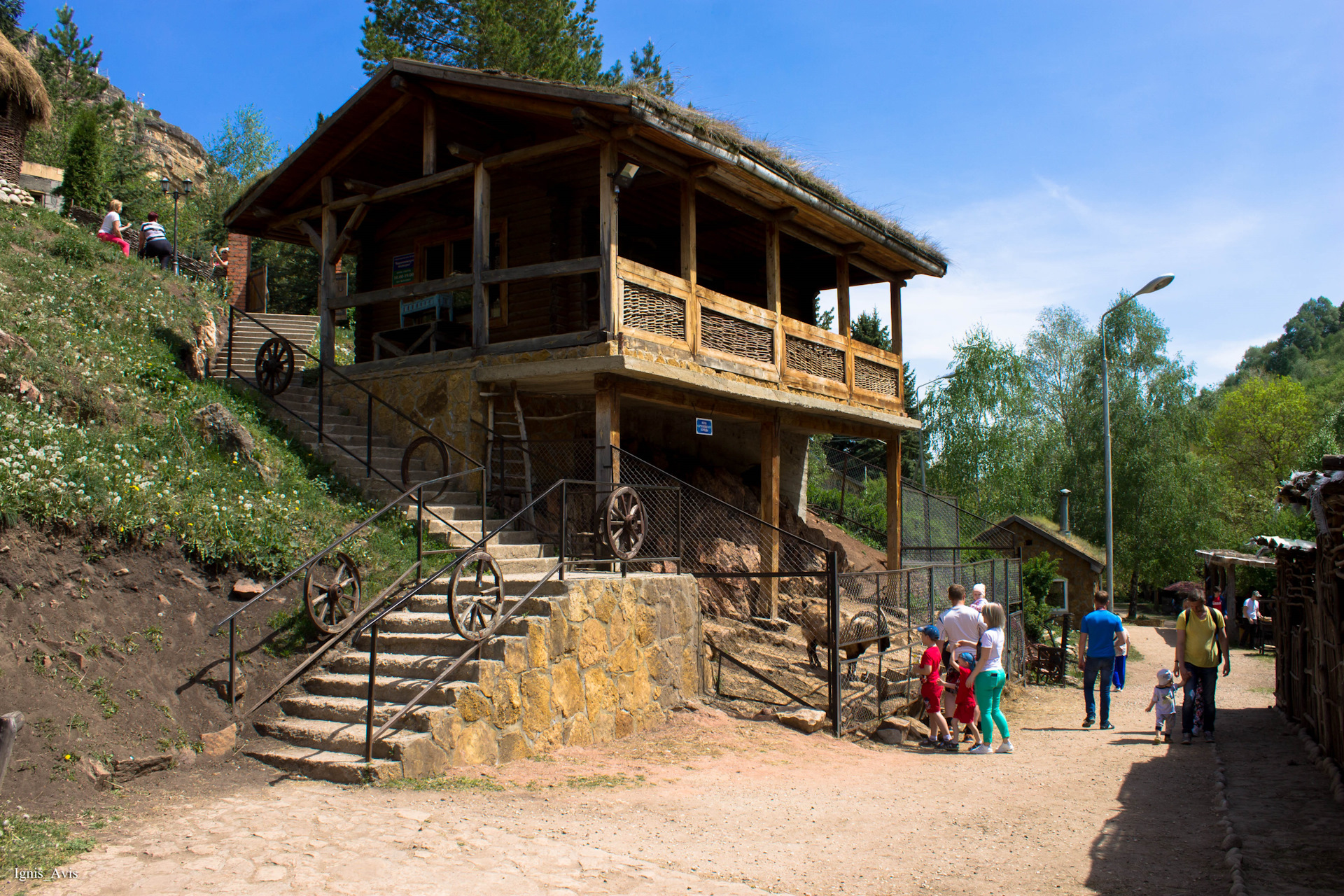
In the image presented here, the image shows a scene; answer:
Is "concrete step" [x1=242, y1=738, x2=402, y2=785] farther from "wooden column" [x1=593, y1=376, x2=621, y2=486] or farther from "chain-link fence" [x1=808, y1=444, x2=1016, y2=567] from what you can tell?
"chain-link fence" [x1=808, y1=444, x2=1016, y2=567]

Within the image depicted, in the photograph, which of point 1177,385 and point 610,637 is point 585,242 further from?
point 1177,385

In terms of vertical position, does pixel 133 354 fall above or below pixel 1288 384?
below

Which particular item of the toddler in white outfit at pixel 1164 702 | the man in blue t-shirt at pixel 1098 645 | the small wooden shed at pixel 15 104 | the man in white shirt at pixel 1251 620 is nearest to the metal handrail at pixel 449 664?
the man in blue t-shirt at pixel 1098 645

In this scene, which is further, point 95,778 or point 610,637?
point 610,637

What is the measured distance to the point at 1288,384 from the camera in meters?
46.8

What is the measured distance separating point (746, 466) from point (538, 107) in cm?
866

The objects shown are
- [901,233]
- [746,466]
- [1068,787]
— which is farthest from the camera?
[746,466]

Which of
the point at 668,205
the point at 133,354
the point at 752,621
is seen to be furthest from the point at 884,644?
the point at 133,354

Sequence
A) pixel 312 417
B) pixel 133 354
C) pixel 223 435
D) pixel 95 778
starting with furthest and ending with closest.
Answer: pixel 312 417
pixel 133 354
pixel 223 435
pixel 95 778

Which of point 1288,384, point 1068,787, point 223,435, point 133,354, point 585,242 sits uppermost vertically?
point 1288,384

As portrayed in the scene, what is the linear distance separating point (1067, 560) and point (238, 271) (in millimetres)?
26041

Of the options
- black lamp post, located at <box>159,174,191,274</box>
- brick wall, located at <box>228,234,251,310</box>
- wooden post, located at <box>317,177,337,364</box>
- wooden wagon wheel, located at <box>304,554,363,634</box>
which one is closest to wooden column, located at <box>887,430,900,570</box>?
wooden post, located at <box>317,177,337,364</box>

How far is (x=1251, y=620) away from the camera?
2458 centimetres

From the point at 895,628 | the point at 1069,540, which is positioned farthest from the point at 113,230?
the point at 1069,540
